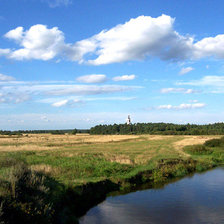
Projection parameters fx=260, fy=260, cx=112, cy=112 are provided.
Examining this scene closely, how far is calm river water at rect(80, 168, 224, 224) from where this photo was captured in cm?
1450

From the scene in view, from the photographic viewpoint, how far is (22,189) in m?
12.5

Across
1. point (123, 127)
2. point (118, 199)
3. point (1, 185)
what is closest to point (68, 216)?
point (1, 185)

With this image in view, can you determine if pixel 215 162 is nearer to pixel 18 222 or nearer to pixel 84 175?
pixel 84 175

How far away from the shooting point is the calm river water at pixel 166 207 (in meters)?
14.5

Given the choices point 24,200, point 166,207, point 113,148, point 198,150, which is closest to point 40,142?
point 113,148

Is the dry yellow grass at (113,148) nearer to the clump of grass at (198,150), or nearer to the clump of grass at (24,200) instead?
the clump of grass at (198,150)

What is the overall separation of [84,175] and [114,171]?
318cm

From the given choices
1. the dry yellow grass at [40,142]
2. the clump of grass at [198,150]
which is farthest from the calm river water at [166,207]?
the dry yellow grass at [40,142]

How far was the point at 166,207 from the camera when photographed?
1669cm

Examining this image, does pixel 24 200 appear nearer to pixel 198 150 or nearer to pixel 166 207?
pixel 166 207

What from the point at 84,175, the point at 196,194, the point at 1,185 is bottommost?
the point at 196,194

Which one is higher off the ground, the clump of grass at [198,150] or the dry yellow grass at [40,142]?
the dry yellow grass at [40,142]

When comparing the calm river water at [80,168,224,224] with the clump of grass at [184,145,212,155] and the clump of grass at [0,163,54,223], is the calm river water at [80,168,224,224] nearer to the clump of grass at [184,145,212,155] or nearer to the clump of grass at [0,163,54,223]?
the clump of grass at [0,163,54,223]

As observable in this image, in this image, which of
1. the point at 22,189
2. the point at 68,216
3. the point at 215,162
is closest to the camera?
the point at 22,189
